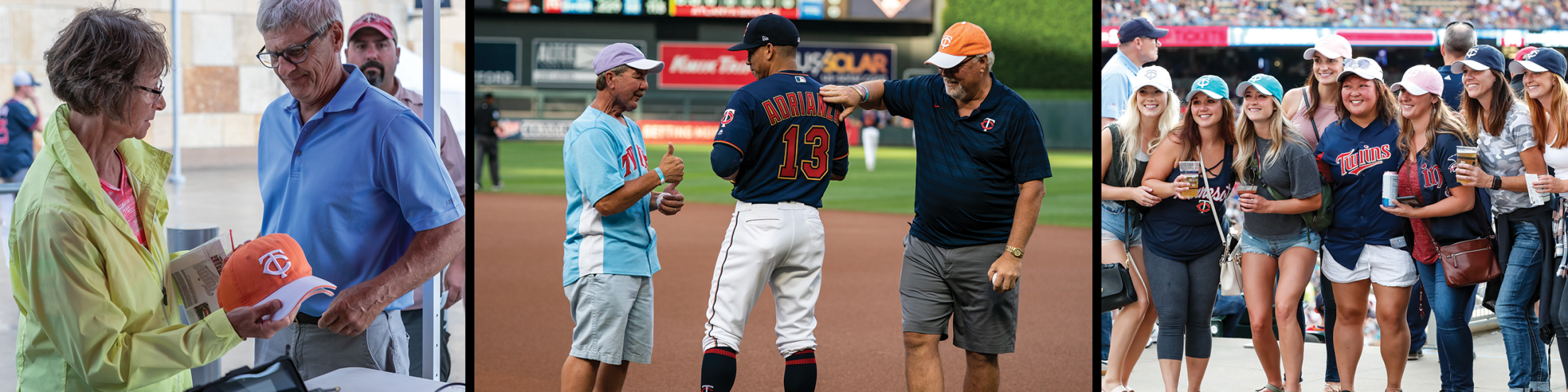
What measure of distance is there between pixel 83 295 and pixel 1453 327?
486 centimetres

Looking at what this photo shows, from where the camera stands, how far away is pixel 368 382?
2.96m

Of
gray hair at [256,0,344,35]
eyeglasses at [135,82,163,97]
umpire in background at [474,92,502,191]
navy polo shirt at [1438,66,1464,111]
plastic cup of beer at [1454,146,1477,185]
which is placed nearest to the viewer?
eyeglasses at [135,82,163,97]

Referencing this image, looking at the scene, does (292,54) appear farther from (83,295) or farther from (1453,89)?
(1453,89)

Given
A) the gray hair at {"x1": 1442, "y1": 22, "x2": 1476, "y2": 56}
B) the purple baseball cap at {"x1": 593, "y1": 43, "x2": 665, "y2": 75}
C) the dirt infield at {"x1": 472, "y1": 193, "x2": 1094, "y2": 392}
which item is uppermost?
the gray hair at {"x1": 1442, "y1": 22, "x2": 1476, "y2": 56}

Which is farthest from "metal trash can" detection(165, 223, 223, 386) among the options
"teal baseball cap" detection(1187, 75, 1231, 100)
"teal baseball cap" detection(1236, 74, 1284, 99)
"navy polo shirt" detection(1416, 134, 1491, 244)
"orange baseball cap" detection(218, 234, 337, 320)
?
"navy polo shirt" detection(1416, 134, 1491, 244)

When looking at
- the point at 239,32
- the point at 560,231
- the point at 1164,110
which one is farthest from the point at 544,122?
the point at 1164,110

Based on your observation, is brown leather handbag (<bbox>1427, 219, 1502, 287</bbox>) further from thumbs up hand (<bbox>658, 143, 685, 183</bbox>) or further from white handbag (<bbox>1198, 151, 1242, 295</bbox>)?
thumbs up hand (<bbox>658, 143, 685, 183</bbox>)

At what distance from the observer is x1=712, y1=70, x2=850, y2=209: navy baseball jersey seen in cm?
383

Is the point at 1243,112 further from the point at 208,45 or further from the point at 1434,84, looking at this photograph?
the point at 208,45

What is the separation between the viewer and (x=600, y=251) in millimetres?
3809

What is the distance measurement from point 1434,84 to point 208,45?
2368 centimetres

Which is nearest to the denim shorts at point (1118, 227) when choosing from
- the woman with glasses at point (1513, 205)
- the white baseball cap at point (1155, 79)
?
the white baseball cap at point (1155, 79)

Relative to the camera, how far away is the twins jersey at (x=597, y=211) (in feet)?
12.3

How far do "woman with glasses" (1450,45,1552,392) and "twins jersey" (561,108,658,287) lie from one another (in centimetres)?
348
